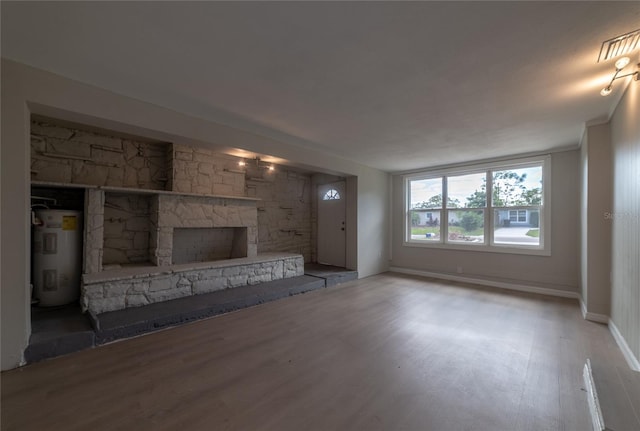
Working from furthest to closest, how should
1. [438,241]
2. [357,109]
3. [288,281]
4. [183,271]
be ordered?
[438,241] < [288,281] < [183,271] < [357,109]

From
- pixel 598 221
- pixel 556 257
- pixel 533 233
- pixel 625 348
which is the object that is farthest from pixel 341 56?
pixel 556 257

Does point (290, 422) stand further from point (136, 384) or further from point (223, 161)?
point (223, 161)

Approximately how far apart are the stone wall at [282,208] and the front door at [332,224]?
348 mm

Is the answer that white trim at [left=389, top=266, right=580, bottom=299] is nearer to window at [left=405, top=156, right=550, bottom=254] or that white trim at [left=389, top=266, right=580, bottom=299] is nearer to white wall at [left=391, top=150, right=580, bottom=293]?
→ white wall at [left=391, top=150, right=580, bottom=293]

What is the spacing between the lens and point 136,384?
2000mm

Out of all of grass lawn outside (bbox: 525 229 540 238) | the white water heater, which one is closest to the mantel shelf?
the white water heater

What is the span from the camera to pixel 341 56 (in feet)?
6.62

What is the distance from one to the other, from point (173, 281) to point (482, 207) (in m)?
5.66

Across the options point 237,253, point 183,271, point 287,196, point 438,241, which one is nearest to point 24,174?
point 183,271

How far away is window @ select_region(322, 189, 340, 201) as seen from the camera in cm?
622

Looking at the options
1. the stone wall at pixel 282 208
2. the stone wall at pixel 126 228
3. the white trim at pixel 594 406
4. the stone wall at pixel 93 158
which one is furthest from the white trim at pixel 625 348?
the stone wall at pixel 93 158

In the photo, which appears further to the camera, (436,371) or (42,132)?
(42,132)

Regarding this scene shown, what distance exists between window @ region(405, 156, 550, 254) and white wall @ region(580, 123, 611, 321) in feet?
4.22

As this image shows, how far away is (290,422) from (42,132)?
4407 millimetres
